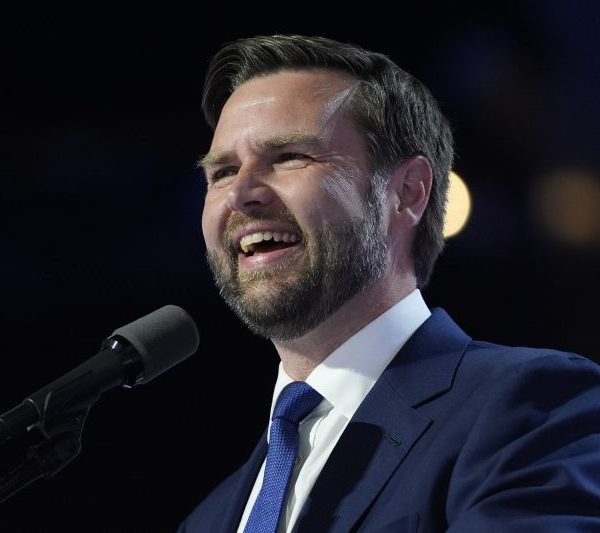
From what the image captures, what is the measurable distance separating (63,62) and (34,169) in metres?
0.43

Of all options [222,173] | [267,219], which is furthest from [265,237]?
[222,173]

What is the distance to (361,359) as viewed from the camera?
197 centimetres

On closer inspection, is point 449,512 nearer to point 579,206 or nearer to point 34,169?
point 579,206

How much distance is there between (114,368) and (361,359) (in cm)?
62

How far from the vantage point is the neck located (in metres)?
2.04

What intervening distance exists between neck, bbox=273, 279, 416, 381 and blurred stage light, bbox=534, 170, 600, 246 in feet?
5.42

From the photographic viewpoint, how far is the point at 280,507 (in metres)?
1.79

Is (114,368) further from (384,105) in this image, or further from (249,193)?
(384,105)

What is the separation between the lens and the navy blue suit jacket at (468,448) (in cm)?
142

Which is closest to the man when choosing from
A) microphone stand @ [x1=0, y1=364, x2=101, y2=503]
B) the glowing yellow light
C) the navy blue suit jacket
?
the navy blue suit jacket

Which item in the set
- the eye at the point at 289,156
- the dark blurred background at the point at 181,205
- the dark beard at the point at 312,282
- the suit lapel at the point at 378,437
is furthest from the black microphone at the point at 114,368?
the dark blurred background at the point at 181,205

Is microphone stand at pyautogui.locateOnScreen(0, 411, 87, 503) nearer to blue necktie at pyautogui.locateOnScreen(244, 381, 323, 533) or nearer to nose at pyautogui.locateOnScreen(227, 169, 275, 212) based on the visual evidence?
blue necktie at pyautogui.locateOnScreen(244, 381, 323, 533)

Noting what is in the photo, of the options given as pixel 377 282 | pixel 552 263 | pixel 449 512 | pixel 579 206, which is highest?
pixel 377 282

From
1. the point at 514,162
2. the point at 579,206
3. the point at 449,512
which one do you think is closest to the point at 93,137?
the point at 514,162
